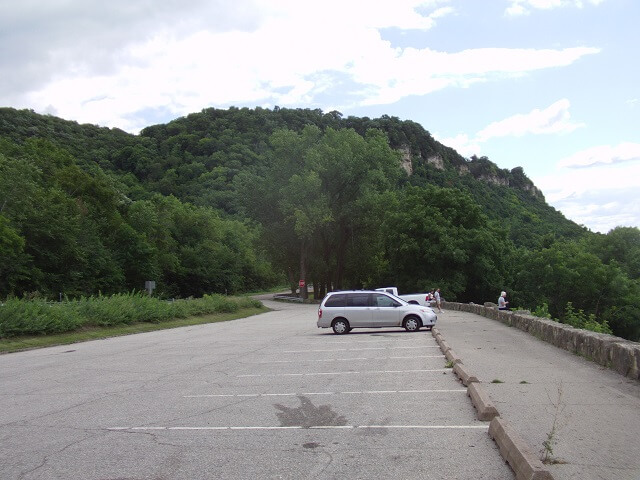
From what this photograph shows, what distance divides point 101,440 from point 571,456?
504 centimetres

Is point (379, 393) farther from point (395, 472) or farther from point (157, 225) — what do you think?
point (157, 225)

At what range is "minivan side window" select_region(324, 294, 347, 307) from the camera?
24.3 metres

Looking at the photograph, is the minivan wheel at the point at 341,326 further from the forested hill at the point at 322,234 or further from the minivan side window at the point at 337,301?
the forested hill at the point at 322,234

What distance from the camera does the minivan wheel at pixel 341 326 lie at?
24.2m

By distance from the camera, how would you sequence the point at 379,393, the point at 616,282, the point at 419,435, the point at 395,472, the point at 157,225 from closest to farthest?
the point at 395,472
the point at 419,435
the point at 379,393
the point at 616,282
the point at 157,225

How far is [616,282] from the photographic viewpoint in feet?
194

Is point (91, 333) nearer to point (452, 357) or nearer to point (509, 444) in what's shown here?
point (452, 357)

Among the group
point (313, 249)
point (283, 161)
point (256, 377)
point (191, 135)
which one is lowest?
point (256, 377)

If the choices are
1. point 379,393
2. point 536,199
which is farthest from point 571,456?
point 536,199

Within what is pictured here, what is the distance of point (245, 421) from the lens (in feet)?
26.8

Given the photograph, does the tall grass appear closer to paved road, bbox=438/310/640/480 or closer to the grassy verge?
the grassy verge

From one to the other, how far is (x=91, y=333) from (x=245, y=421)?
814 inches

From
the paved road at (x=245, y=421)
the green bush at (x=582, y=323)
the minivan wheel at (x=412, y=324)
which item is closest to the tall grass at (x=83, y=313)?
the paved road at (x=245, y=421)

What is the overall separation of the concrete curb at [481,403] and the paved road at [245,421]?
14cm
